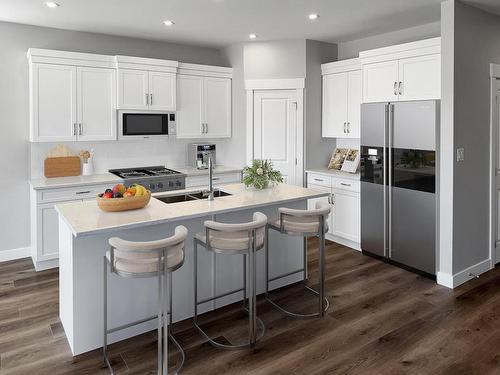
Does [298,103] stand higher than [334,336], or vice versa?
[298,103]

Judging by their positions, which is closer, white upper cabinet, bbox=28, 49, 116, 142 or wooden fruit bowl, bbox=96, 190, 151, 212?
wooden fruit bowl, bbox=96, 190, 151, 212

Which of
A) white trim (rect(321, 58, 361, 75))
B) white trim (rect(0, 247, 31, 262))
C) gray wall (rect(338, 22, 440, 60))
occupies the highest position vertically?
gray wall (rect(338, 22, 440, 60))

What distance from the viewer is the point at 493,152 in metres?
4.16

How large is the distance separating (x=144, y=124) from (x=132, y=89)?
43 cm

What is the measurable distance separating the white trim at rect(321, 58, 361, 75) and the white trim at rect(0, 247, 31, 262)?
4.26 meters

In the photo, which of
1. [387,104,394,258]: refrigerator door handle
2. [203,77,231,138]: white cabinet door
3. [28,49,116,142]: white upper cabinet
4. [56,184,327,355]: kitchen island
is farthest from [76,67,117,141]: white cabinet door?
[387,104,394,258]: refrigerator door handle

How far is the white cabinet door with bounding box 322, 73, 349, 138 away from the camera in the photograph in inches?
204

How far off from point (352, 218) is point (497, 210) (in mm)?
1518

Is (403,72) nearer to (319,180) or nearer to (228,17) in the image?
(319,180)

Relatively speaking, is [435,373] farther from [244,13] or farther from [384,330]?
[244,13]

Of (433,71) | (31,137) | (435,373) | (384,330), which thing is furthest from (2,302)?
(433,71)

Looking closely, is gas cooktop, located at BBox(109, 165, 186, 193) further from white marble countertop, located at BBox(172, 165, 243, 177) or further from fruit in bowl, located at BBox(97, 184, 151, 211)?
fruit in bowl, located at BBox(97, 184, 151, 211)

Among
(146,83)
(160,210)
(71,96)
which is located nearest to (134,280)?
(160,210)

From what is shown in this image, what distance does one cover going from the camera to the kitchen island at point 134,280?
2674 mm
